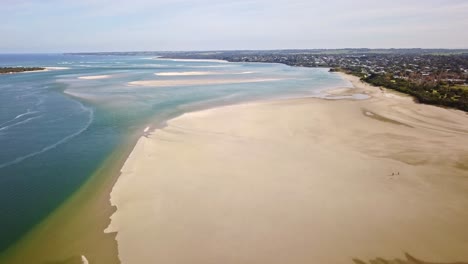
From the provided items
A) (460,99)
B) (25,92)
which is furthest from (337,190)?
(25,92)

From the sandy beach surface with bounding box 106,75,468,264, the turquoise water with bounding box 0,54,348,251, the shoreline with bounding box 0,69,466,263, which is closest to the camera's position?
the shoreline with bounding box 0,69,466,263

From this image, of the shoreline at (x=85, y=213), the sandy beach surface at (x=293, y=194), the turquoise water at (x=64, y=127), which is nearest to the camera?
the shoreline at (x=85, y=213)

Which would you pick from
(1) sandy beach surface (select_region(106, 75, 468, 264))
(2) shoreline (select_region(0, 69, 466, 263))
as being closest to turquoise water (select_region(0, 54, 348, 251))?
(2) shoreline (select_region(0, 69, 466, 263))

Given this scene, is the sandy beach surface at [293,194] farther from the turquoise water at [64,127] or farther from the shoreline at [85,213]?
the turquoise water at [64,127]

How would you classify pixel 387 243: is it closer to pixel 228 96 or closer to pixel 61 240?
pixel 61 240

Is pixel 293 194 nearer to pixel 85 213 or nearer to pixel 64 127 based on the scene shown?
pixel 85 213

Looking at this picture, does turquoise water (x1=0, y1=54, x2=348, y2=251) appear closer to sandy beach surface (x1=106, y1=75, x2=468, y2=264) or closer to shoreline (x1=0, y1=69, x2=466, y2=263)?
shoreline (x1=0, y1=69, x2=466, y2=263)

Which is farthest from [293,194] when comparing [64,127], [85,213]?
[64,127]


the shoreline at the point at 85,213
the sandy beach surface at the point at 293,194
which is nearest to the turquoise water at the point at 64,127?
the shoreline at the point at 85,213
